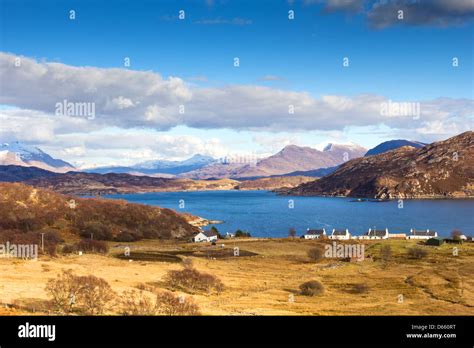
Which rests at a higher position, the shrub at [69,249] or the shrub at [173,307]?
the shrub at [173,307]

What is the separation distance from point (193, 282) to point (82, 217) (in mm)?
111011

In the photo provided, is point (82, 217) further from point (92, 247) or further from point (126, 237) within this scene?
point (92, 247)

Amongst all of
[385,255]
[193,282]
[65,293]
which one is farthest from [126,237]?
[65,293]

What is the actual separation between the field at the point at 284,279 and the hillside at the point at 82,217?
42.0 metres

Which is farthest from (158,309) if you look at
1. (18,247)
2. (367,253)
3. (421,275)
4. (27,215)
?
(27,215)

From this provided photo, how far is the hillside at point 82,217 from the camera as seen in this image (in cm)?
14812

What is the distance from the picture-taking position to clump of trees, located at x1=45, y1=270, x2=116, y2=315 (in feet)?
Answer: 142

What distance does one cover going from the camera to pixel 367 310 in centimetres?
5141

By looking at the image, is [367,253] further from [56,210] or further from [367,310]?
[56,210]

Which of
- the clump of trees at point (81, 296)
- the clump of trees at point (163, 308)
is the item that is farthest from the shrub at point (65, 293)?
the clump of trees at point (163, 308)

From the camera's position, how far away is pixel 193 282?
218 feet

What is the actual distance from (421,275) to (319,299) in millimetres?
29026

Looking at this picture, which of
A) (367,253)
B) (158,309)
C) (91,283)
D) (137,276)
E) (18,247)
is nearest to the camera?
(158,309)

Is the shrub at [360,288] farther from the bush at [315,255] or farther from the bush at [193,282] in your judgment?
the bush at [315,255]
